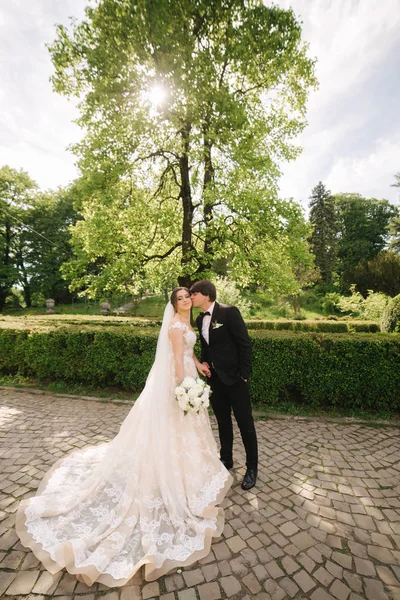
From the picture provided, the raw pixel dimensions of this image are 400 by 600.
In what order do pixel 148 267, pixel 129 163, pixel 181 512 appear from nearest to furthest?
1. pixel 181 512
2. pixel 129 163
3. pixel 148 267

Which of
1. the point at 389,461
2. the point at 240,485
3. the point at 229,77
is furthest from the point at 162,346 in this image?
the point at 229,77

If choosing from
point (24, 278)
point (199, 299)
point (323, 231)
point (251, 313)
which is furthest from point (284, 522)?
point (323, 231)

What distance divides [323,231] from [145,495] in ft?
142

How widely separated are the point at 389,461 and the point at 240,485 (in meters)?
2.46

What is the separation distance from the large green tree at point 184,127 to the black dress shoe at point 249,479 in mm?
6596

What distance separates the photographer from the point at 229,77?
9836 millimetres

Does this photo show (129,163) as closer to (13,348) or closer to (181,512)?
(13,348)

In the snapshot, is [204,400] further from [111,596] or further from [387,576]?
[387,576]

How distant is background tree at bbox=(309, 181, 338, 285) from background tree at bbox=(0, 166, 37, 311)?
37.1m

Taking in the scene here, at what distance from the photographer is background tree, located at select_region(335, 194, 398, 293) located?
141ft

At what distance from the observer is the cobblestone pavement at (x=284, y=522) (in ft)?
7.90

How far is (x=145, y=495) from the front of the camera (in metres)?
3.25

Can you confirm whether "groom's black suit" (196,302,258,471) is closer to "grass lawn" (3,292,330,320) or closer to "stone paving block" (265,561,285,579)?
"stone paving block" (265,561,285,579)

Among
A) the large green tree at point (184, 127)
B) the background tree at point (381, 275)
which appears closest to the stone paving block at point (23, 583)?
the large green tree at point (184, 127)
